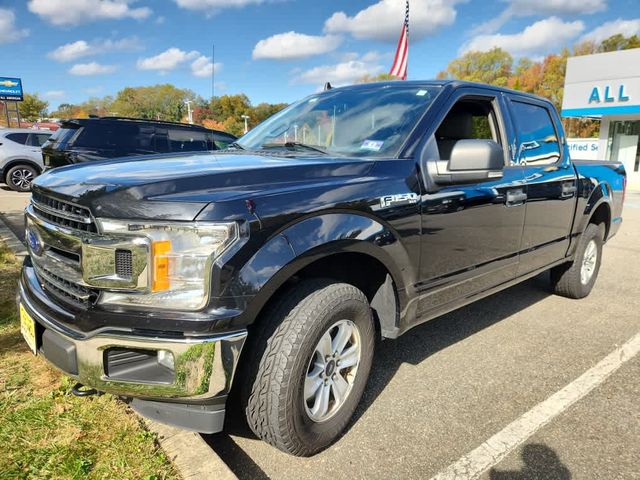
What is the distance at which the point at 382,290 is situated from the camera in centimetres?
272

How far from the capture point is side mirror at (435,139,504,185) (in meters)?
2.71

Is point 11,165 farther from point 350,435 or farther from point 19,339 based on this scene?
point 350,435

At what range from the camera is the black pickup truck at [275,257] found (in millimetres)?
1865

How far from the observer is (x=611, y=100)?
19141mm

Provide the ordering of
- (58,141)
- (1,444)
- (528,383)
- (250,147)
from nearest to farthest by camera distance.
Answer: (1,444) → (528,383) → (250,147) → (58,141)

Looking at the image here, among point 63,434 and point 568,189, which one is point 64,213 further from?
point 568,189

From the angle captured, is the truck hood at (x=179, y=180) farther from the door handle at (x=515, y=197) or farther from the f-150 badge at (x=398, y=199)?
the door handle at (x=515, y=197)

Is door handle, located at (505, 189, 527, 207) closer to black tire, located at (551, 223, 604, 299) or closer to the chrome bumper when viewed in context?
black tire, located at (551, 223, 604, 299)

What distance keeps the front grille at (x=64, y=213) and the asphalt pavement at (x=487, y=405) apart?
1283 millimetres

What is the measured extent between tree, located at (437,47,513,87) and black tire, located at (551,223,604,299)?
59584mm

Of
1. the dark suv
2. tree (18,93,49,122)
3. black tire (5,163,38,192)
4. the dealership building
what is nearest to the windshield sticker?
the dark suv

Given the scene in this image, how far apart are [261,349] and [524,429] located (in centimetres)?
158

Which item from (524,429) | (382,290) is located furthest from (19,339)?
(524,429)

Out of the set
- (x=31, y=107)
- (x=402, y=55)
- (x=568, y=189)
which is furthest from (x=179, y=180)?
(x=31, y=107)
